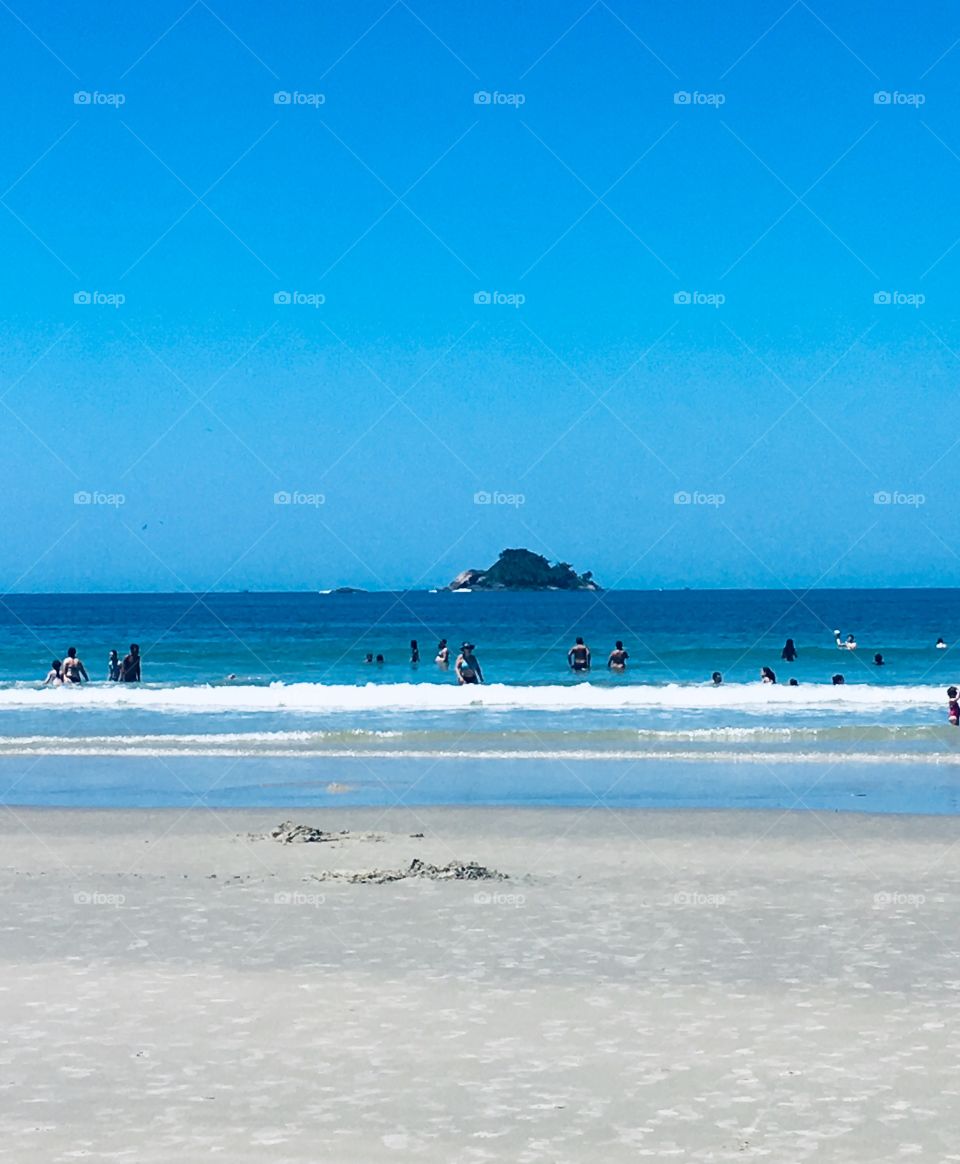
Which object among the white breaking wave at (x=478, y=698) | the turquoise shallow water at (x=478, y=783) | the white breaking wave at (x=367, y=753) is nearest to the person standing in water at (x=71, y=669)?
the white breaking wave at (x=478, y=698)

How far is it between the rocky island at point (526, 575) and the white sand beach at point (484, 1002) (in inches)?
6159

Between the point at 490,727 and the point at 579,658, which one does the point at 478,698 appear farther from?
the point at 579,658

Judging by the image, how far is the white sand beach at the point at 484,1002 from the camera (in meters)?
6.05

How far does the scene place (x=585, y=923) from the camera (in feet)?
33.4

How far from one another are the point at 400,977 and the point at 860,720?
23175 mm

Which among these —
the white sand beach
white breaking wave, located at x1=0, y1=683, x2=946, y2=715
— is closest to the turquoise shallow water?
the white sand beach


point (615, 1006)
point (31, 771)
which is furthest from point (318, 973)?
point (31, 771)

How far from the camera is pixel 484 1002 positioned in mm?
8070

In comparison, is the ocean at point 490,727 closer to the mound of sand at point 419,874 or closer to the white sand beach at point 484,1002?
the white sand beach at point 484,1002

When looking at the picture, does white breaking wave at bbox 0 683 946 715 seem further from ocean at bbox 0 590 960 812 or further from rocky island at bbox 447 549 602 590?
rocky island at bbox 447 549 602 590

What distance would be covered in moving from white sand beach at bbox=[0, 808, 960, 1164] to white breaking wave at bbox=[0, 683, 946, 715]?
69.1ft

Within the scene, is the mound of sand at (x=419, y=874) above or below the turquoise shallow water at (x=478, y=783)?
below

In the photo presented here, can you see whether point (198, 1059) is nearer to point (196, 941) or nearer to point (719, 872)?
point (196, 941)

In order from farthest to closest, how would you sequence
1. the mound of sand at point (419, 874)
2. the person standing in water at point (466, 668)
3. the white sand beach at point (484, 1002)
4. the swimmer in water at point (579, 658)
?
the swimmer in water at point (579, 658) < the person standing in water at point (466, 668) < the mound of sand at point (419, 874) < the white sand beach at point (484, 1002)
